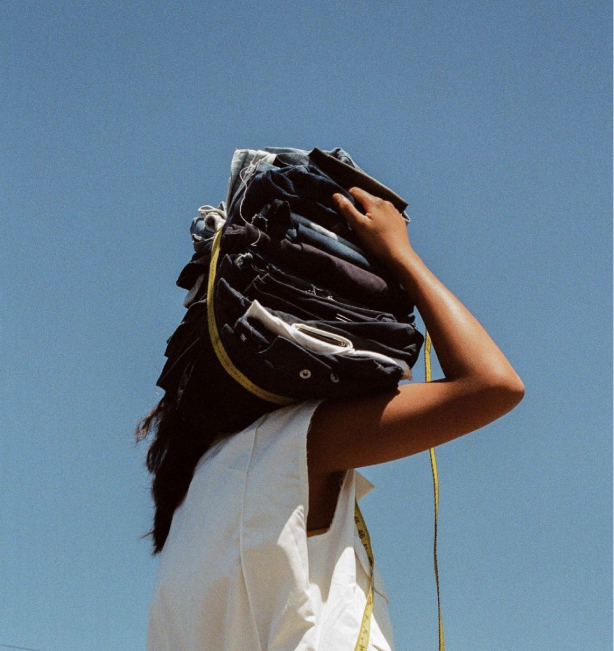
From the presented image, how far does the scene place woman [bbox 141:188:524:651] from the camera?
74.4 inches

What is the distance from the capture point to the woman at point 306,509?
1890mm

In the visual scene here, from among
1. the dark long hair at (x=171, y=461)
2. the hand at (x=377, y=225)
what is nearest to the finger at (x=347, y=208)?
the hand at (x=377, y=225)

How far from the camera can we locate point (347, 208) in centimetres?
239

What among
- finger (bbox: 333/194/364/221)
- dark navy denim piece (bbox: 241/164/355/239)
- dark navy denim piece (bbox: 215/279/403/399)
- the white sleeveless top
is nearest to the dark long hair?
the white sleeveless top

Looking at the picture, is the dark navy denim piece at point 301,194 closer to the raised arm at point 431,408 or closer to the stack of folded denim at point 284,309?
the stack of folded denim at point 284,309

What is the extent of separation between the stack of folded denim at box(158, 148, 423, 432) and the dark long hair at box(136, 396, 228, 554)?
12 cm

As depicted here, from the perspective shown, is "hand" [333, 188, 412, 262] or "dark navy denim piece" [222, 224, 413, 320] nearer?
"dark navy denim piece" [222, 224, 413, 320]

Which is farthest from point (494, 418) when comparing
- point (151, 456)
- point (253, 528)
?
point (151, 456)

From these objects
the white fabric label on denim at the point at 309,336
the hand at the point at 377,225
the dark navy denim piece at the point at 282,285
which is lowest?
the white fabric label on denim at the point at 309,336

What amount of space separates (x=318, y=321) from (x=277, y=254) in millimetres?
251

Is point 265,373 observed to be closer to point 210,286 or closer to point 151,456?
point 210,286

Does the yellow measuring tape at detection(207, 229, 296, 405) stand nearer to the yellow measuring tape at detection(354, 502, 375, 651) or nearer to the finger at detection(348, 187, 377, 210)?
the yellow measuring tape at detection(354, 502, 375, 651)

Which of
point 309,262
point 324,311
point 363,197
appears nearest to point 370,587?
point 324,311

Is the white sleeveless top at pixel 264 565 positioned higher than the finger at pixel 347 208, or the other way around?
the finger at pixel 347 208
